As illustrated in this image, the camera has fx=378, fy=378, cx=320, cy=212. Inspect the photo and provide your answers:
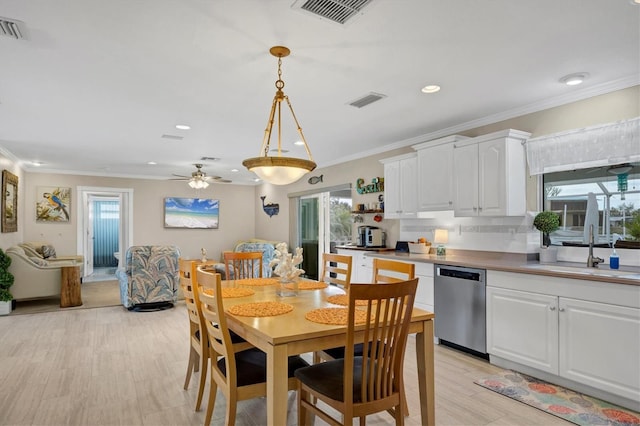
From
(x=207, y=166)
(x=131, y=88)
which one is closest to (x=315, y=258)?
(x=207, y=166)

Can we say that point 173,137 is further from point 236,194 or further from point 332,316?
point 236,194

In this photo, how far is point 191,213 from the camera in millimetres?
9336

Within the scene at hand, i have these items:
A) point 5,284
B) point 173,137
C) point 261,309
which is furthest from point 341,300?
point 5,284

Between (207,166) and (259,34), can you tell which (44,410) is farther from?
(207,166)

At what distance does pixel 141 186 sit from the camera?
28.9 ft

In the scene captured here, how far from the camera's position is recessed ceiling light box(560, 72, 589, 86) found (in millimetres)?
2953

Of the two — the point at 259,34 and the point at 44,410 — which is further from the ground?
the point at 259,34

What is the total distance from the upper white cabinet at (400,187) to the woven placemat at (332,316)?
2.71 meters

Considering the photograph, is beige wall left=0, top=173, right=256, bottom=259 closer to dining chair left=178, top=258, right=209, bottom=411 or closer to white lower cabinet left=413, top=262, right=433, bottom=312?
dining chair left=178, top=258, right=209, bottom=411

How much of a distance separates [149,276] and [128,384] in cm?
260

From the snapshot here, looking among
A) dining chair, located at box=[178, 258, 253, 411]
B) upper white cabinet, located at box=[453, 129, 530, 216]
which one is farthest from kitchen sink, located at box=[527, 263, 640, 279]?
dining chair, located at box=[178, 258, 253, 411]

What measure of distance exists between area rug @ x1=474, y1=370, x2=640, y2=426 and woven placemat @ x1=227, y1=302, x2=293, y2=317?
1.83m

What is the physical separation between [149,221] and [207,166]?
2483 millimetres

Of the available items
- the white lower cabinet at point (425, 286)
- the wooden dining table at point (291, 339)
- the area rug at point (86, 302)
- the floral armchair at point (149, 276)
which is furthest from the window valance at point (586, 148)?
the area rug at point (86, 302)
